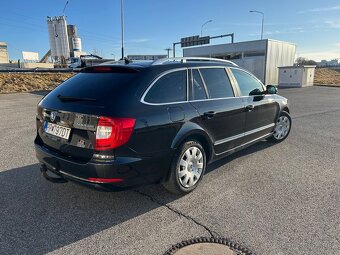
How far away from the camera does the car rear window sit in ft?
9.64

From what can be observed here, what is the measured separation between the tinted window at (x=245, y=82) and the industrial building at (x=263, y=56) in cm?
2502

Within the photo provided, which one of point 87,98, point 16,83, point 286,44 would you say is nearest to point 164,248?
point 87,98

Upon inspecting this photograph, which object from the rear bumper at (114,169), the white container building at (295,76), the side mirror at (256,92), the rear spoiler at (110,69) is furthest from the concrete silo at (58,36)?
the rear bumper at (114,169)

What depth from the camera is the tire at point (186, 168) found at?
128 inches

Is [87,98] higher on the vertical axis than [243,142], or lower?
higher

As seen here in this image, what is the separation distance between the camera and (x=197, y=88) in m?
3.65

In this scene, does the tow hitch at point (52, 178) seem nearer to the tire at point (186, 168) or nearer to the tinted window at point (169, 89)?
the tire at point (186, 168)

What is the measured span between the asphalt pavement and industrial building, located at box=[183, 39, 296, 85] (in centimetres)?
2548

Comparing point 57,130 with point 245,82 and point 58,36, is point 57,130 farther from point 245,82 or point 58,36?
point 58,36

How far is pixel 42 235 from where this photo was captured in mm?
2670

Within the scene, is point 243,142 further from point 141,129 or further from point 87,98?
point 87,98

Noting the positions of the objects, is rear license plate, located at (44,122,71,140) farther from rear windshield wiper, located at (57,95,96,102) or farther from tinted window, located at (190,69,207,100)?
tinted window, located at (190,69,207,100)

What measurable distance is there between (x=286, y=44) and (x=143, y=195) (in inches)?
1237

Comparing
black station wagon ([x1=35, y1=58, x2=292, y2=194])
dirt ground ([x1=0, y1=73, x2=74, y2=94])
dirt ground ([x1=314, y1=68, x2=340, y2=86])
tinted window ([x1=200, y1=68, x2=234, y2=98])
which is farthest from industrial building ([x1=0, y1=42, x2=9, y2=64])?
tinted window ([x1=200, y1=68, x2=234, y2=98])
